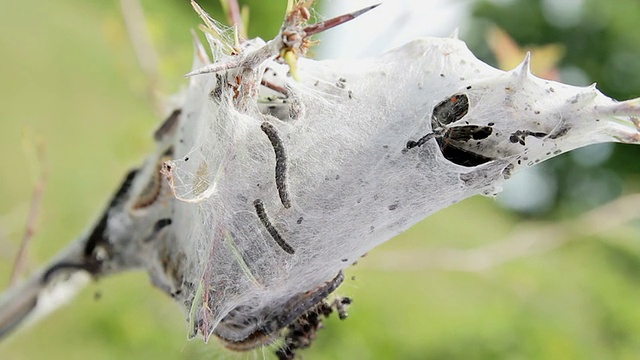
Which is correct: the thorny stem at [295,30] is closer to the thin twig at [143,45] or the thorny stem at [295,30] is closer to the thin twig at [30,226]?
the thin twig at [30,226]

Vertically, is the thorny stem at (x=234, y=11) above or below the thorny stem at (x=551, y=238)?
above

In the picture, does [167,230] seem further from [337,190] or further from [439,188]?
[439,188]

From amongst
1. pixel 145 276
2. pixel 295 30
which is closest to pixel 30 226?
pixel 295 30

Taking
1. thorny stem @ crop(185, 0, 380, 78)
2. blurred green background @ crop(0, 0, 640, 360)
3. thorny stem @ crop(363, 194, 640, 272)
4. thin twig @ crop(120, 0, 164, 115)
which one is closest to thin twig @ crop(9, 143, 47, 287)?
blurred green background @ crop(0, 0, 640, 360)


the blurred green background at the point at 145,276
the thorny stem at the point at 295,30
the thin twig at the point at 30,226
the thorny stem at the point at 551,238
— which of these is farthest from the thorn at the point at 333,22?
the thorny stem at the point at 551,238

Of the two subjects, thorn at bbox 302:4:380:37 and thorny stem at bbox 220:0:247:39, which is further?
thorny stem at bbox 220:0:247:39

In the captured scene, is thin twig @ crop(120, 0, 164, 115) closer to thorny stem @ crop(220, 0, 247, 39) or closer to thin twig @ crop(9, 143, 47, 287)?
thin twig @ crop(9, 143, 47, 287)

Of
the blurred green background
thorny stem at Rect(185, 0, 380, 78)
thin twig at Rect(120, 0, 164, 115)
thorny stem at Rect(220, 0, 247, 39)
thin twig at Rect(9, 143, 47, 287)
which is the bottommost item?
the blurred green background

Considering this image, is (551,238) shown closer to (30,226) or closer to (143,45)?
(143,45)

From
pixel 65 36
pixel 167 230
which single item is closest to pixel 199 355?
pixel 167 230
